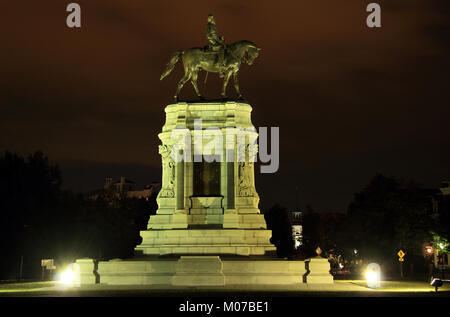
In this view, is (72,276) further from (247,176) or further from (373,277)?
(373,277)

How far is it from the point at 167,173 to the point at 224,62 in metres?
8.27

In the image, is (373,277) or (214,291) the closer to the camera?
(214,291)

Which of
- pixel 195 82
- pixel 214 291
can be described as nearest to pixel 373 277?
pixel 214 291

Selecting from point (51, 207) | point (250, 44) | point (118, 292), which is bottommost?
point (118, 292)

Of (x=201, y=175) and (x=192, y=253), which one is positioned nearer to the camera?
(x=192, y=253)

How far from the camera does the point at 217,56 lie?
45688 mm

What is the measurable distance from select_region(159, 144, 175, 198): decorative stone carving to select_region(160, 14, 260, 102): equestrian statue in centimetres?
485

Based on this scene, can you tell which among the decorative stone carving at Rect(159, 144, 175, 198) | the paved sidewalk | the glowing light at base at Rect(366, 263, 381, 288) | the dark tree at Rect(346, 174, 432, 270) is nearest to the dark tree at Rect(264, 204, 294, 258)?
the dark tree at Rect(346, 174, 432, 270)

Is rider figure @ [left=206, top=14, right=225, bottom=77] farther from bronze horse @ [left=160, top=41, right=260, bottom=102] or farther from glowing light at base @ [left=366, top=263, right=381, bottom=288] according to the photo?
glowing light at base @ [left=366, top=263, right=381, bottom=288]

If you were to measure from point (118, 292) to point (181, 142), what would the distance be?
48.1 ft

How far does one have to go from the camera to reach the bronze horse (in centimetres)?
4559
